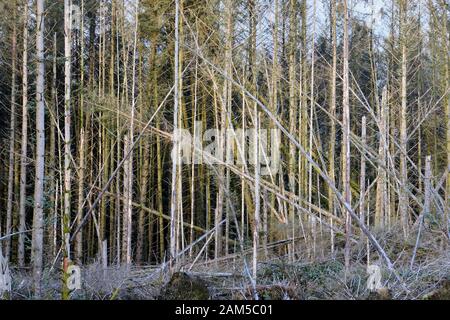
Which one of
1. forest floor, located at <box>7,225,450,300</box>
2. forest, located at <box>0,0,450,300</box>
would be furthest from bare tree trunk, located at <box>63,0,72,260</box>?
forest floor, located at <box>7,225,450,300</box>

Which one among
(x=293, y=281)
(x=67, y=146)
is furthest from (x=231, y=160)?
(x=67, y=146)

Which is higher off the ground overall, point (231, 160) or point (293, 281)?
point (231, 160)

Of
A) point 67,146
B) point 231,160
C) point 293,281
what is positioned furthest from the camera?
point 231,160

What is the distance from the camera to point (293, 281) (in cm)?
450

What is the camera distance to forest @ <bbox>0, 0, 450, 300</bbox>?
166 inches

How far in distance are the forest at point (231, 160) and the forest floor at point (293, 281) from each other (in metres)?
0.02

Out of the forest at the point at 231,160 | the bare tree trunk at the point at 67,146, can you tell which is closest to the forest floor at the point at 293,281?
the forest at the point at 231,160

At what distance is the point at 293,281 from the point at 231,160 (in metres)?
3.84

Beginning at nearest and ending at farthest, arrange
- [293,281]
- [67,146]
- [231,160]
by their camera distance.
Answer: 1. [67,146]
2. [293,281]
3. [231,160]

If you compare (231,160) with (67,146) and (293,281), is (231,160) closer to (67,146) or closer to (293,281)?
(293,281)

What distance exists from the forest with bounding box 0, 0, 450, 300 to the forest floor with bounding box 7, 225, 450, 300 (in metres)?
0.02

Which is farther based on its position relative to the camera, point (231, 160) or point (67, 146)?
point (231, 160)

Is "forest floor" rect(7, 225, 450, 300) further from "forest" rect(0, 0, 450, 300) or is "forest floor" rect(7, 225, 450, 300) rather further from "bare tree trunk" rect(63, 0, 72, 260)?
"bare tree trunk" rect(63, 0, 72, 260)
